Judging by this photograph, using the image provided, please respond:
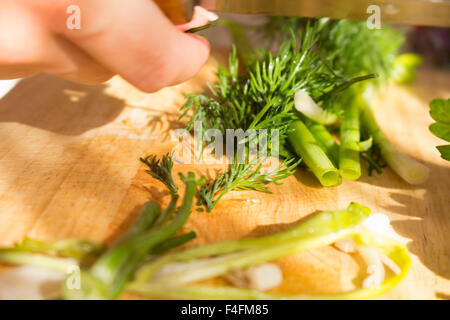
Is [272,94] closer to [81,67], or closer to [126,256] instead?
[81,67]

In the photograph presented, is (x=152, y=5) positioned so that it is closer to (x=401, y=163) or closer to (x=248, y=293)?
(x=248, y=293)

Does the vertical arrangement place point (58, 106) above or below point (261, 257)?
above

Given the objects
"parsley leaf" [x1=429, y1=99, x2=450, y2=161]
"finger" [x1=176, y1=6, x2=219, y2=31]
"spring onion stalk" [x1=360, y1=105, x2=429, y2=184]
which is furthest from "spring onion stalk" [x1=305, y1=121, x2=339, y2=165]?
"finger" [x1=176, y1=6, x2=219, y2=31]

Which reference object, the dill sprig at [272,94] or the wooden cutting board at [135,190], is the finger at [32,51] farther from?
the dill sprig at [272,94]

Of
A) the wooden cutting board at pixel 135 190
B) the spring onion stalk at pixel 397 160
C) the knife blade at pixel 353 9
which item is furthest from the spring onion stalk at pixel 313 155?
the knife blade at pixel 353 9

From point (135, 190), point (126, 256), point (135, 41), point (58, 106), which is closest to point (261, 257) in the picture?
point (126, 256)
